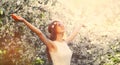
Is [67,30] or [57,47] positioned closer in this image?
[57,47]

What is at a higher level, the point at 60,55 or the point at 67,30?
the point at 60,55

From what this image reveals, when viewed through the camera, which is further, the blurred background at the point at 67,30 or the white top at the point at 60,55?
the blurred background at the point at 67,30

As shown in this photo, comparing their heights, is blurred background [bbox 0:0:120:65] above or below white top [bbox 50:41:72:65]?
below

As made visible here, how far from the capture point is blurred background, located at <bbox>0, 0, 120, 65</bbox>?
253 inches

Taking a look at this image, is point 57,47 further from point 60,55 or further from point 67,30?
point 67,30

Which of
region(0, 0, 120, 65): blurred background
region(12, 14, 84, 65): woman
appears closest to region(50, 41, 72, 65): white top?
region(12, 14, 84, 65): woman

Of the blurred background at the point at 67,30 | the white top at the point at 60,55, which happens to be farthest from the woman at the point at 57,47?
the blurred background at the point at 67,30

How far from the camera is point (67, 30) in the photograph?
7.61 metres

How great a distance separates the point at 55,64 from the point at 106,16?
231 inches

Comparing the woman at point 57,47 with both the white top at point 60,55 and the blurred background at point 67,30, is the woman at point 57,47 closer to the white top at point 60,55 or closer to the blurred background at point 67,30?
the white top at point 60,55

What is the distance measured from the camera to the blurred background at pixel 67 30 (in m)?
6.43

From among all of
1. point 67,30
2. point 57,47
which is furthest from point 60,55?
point 67,30

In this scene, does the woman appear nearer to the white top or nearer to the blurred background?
the white top

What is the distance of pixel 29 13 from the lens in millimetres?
6582
